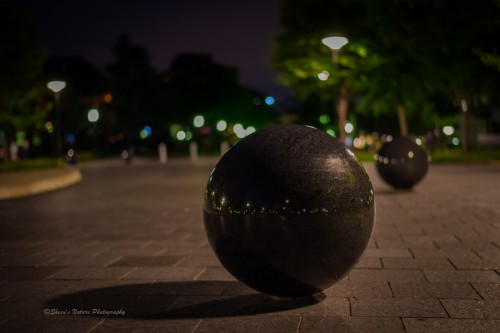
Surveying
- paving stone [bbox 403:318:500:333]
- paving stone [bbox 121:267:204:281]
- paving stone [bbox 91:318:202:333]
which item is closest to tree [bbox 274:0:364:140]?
paving stone [bbox 121:267:204:281]

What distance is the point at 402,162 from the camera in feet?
51.4

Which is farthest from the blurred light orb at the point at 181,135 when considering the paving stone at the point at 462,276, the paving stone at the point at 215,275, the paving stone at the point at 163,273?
→ the paving stone at the point at 462,276

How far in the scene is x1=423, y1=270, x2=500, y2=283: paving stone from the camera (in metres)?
6.17

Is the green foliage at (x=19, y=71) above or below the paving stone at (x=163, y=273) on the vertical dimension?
above

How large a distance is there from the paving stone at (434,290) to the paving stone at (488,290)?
2.2 inches

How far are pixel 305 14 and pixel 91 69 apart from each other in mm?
64319

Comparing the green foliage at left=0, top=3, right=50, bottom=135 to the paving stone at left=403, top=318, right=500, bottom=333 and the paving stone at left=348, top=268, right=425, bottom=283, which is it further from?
the paving stone at left=403, top=318, right=500, bottom=333

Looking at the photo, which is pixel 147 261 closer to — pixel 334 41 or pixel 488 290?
pixel 488 290

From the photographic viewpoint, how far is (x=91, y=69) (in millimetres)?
99188

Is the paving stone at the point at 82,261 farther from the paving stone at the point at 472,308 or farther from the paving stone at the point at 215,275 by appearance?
the paving stone at the point at 472,308

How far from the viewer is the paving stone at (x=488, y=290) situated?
5.53m

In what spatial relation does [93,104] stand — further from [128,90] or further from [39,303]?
[39,303]

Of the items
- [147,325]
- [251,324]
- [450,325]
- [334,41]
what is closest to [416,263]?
[450,325]

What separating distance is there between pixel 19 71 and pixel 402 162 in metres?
26.1
